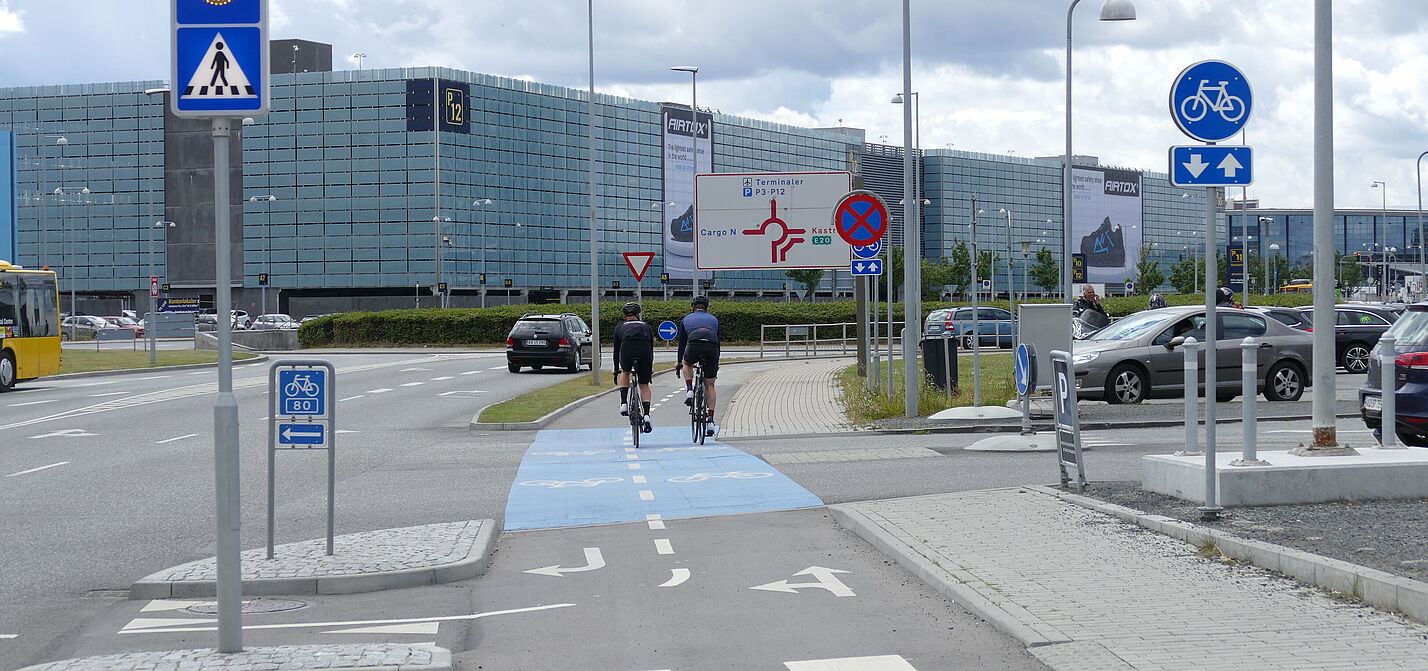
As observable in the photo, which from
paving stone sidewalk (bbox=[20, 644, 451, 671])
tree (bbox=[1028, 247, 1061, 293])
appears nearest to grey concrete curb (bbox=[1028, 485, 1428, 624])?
paving stone sidewalk (bbox=[20, 644, 451, 671])

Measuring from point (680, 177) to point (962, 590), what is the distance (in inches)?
4177

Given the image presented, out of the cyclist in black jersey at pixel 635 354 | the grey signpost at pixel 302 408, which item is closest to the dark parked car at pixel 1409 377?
the cyclist in black jersey at pixel 635 354

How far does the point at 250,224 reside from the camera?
96.3 meters

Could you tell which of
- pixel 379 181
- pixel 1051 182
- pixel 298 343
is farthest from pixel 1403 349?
pixel 1051 182

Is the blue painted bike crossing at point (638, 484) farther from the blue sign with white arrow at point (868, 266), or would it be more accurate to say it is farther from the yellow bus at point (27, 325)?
the yellow bus at point (27, 325)

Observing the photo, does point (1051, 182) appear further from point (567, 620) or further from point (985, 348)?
point (567, 620)

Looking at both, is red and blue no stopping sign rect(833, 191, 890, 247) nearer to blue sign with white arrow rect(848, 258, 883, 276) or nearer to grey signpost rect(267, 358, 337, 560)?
blue sign with white arrow rect(848, 258, 883, 276)

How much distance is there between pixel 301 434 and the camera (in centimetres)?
861

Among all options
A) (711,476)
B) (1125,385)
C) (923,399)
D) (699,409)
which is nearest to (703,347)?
(699,409)

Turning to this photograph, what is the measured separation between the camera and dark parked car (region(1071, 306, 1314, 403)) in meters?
20.0

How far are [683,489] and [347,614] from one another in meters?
5.47

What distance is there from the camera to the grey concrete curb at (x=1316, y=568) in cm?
627

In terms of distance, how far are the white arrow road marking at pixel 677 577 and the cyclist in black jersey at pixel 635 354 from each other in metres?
8.24

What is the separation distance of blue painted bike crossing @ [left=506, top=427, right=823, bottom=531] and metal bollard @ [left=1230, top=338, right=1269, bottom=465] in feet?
11.2
